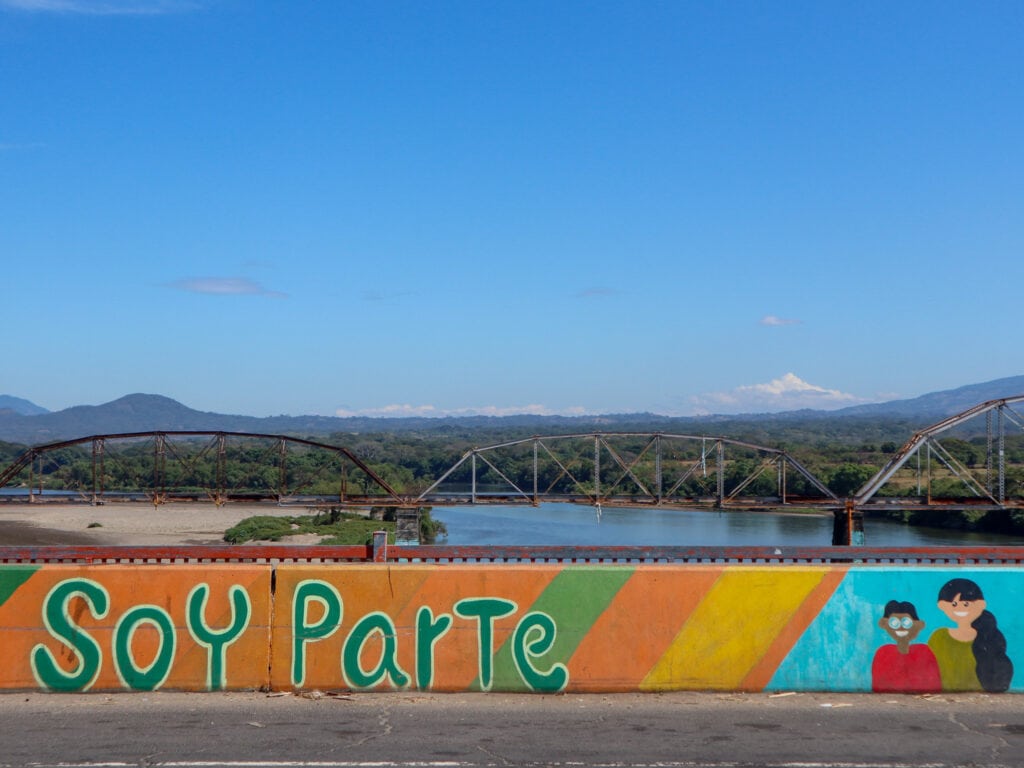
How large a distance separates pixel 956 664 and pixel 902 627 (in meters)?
0.66

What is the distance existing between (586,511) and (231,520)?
3513 centimetres

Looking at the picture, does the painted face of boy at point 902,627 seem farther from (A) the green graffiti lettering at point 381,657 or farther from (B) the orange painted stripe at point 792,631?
(A) the green graffiti lettering at point 381,657

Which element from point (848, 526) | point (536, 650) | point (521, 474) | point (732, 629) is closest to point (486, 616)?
point (536, 650)

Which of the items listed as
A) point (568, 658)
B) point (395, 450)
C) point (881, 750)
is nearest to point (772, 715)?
point (881, 750)

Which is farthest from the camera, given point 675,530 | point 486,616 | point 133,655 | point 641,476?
point 641,476

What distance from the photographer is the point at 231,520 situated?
86.4 meters

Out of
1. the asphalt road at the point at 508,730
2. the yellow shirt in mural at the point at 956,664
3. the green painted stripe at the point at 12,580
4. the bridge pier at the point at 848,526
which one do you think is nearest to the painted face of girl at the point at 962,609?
the yellow shirt in mural at the point at 956,664

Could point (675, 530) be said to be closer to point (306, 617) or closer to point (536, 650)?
point (536, 650)

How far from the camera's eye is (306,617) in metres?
11.4

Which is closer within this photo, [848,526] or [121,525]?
[848,526]

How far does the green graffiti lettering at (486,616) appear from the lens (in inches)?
445

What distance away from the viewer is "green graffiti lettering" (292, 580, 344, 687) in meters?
11.3

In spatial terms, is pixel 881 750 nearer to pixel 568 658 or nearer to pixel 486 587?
pixel 568 658

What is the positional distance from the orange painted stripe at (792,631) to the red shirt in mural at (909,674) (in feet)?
2.67
